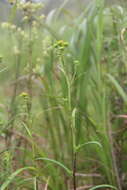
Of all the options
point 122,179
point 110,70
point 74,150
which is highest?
point 110,70

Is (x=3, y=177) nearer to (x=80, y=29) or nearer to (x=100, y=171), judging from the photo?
(x=100, y=171)

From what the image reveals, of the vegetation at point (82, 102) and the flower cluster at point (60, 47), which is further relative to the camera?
the vegetation at point (82, 102)

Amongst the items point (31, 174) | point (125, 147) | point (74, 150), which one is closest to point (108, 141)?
point (125, 147)

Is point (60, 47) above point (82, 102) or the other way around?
above

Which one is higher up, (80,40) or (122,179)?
(80,40)

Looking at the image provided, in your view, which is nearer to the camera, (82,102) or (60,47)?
(60,47)

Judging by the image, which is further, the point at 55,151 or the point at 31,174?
the point at 55,151

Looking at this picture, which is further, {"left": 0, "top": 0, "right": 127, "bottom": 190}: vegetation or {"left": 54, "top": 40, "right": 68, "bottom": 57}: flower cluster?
{"left": 0, "top": 0, "right": 127, "bottom": 190}: vegetation

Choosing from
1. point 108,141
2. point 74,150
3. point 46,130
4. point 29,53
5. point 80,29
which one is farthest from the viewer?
point 46,130

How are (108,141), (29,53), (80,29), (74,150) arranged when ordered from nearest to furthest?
(74,150)
(108,141)
(29,53)
(80,29)

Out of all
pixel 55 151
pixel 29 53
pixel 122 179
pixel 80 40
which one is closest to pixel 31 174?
pixel 55 151

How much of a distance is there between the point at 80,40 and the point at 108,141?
61cm

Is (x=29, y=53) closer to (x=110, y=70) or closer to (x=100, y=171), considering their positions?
(x=110, y=70)

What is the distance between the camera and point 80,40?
213cm
